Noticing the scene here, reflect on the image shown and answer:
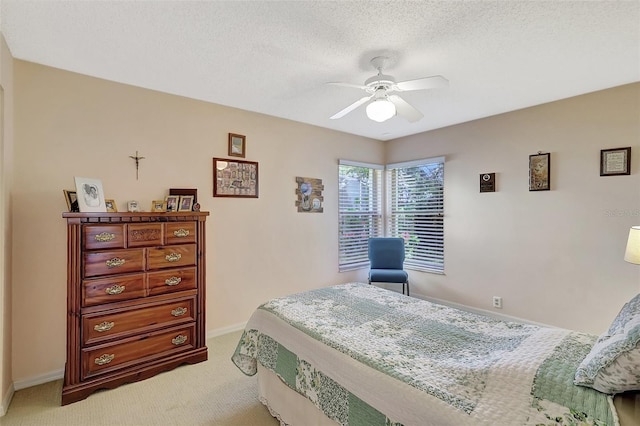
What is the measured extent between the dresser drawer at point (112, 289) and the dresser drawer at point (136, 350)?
0.34 metres

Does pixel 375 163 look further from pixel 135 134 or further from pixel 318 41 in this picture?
pixel 135 134

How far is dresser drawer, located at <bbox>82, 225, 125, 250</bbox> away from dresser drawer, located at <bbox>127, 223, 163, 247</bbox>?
0.06 meters

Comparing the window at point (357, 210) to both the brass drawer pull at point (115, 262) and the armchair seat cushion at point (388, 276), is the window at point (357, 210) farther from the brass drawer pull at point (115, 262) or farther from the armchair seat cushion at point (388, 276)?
the brass drawer pull at point (115, 262)

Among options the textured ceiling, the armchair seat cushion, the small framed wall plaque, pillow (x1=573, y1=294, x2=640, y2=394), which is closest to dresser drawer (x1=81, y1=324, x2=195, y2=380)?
the textured ceiling

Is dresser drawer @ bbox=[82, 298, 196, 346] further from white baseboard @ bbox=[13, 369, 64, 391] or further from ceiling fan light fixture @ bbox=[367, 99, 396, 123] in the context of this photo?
ceiling fan light fixture @ bbox=[367, 99, 396, 123]

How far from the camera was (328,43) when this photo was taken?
2.09 meters

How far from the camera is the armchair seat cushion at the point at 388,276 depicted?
400cm

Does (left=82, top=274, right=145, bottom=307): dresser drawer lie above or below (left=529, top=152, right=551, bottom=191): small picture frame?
below

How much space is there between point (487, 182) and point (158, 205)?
378 centimetres

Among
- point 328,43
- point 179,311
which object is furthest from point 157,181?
point 328,43

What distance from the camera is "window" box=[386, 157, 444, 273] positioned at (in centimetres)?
431

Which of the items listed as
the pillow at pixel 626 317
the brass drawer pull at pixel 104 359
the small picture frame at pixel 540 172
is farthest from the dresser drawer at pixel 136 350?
the small picture frame at pixel 540 172

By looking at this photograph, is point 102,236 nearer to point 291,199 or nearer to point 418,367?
point 291,199

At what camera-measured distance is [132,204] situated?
9.07ft
